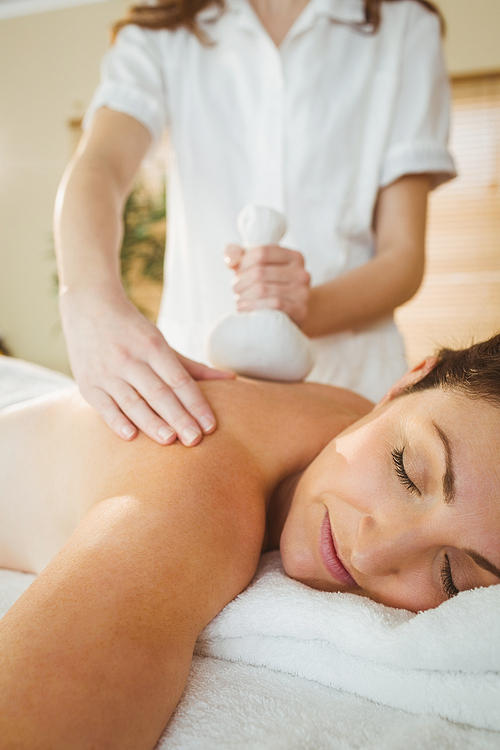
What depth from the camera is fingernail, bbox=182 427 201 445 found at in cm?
84

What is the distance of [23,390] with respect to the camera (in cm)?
129

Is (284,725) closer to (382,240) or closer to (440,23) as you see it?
(382,240)


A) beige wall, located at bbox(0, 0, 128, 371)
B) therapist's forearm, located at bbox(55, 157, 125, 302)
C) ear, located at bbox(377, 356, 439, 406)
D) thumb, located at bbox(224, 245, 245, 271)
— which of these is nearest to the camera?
ear, located at bbox(377, 356, 439, 406)

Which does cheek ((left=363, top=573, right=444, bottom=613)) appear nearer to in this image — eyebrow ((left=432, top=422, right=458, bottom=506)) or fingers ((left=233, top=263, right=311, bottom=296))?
eyebrow ((left=432, top=422, right=458, bottom=506))

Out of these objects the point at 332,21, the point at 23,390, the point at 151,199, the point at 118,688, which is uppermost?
the point at 332,21

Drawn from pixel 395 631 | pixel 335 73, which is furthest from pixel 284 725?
pixel 335 73

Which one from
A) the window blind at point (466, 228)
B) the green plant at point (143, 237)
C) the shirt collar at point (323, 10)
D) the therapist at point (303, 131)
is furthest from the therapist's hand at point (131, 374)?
the window blind at point (466, 228)

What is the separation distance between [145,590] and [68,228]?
0.78 metres

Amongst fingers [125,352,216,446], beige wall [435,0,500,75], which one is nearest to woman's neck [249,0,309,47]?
fingers [125,352,216,446]

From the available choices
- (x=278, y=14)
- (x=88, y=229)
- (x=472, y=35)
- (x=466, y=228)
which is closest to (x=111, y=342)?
(x=88, y=229)

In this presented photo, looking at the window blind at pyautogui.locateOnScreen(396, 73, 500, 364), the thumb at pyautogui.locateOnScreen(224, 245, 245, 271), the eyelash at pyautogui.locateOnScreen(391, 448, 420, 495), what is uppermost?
the thumb at pyautogui.locateOnScreen(224, 245, 245, 271)

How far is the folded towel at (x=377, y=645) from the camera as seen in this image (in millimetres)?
575

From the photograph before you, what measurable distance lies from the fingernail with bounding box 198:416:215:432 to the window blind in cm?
314

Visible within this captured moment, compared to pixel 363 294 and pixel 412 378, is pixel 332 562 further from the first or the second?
pixel 363 294
